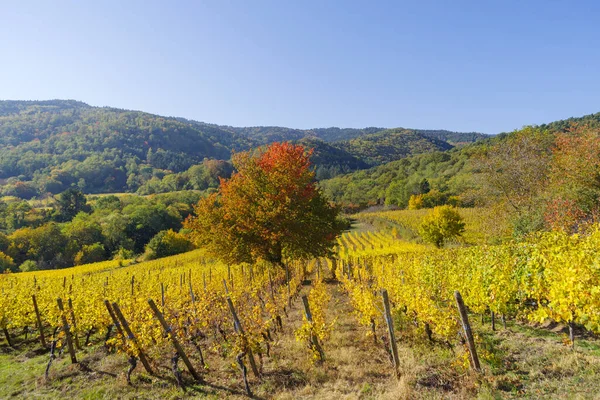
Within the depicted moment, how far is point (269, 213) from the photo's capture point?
15078mm

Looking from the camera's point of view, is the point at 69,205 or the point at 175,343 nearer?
the point at 175,343

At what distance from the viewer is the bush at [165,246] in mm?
46000

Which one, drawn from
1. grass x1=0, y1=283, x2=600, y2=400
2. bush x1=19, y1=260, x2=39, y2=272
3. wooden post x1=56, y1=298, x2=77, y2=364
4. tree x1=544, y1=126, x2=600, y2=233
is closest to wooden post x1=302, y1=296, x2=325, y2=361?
grass x1=0, y1=283, x2=600, y2=400

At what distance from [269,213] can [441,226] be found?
19.6m

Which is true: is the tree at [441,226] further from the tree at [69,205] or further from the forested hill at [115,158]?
the forested hill at [115,158]

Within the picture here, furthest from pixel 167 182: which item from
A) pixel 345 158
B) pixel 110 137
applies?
pixel 345 158

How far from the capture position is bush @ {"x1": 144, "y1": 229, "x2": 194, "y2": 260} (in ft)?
151

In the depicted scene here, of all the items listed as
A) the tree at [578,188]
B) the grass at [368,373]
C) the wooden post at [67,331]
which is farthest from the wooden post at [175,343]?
the tree at [578,188]

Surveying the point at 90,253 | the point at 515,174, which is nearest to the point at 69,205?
the point at 90,253

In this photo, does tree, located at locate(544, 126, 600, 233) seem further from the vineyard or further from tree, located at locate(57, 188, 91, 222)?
tree, located at locate(57, 188, 91, 222)

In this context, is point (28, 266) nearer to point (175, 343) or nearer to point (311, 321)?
point (175, 343)

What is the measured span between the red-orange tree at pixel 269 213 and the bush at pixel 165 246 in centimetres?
3194

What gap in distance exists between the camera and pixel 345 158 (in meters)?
167

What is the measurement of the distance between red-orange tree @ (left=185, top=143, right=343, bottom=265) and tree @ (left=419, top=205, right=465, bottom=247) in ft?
48.4
